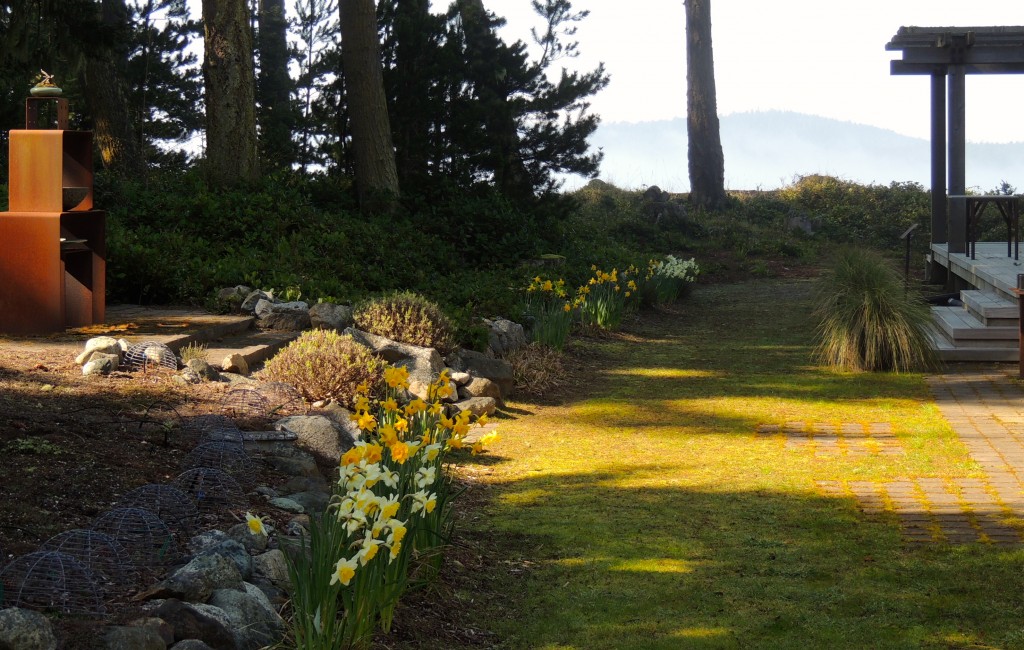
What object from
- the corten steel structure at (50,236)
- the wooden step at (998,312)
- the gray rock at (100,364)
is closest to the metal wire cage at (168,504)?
the gray rock at (100,364)

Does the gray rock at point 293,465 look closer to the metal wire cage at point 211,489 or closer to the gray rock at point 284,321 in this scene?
the metal wire cage at point 211,489

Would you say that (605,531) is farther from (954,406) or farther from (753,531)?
(954,406)

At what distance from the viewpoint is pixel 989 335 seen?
31.9ft

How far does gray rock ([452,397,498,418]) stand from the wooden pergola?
853cm

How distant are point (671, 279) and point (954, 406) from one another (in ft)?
21.7

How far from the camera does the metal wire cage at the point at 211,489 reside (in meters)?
4.31

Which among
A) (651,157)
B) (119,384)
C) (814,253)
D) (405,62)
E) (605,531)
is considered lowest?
(605,531)

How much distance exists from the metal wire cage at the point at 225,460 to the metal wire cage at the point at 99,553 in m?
1.14

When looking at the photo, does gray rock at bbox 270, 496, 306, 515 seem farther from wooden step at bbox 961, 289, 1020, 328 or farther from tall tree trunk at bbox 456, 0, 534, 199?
tall tree trunk at bbox 456, 0, 534, 199

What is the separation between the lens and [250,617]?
3342 millimetres

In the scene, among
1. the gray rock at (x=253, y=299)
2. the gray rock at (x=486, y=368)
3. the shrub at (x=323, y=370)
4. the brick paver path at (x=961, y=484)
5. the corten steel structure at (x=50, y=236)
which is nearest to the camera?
the brick paver path at (x=961, y=484)

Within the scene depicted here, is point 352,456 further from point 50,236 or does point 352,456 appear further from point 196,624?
point 50,236

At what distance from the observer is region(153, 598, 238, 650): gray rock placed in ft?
10.1

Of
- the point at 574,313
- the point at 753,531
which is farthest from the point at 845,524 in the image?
the point at 574,313
